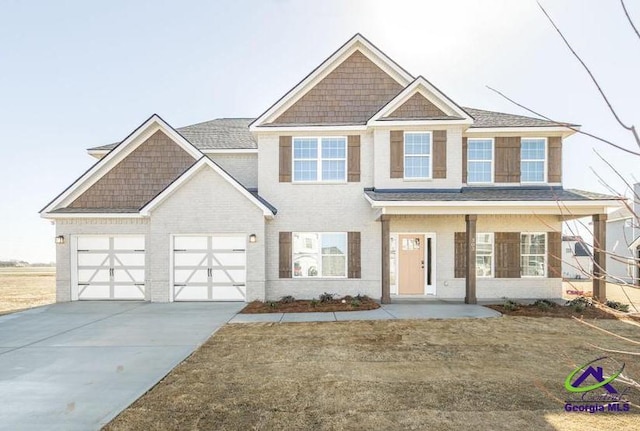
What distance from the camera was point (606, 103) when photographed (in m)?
1.71

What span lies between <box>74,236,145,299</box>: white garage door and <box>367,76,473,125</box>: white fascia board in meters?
10.2

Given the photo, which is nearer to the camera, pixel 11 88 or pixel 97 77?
pixel 11 88

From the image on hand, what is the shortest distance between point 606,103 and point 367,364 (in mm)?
5568

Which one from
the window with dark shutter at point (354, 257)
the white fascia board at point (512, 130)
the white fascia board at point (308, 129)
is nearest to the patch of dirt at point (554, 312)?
the window with dark shutter at point (354, 257)

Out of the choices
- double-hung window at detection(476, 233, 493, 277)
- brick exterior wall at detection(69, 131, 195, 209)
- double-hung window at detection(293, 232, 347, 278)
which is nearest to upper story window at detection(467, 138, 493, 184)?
double-hung window at detection(476, 233, 493, 277)

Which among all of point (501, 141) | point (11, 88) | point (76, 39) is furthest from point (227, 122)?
point (501, 141)

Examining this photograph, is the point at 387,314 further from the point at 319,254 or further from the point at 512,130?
the point at 512,130

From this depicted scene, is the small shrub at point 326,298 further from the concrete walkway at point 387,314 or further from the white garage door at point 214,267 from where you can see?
the white garage door at point 214,267

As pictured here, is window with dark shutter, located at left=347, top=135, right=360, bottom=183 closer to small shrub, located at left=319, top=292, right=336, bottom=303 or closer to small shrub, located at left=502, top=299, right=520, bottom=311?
small shrub, located at left=319, top=292, right=336, bottom=303

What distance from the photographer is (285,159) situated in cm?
1298

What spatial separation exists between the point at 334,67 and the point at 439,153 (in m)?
5.36

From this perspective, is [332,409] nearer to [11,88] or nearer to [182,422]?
[182,422]

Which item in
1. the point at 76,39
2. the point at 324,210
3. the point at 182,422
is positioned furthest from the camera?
the point at 76,39

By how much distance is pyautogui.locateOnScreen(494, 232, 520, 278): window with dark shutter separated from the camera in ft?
41.6
